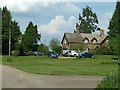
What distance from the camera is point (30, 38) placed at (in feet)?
348

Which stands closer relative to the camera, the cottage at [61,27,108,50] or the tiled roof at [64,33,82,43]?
the tiled roof at [64,33,82,43]

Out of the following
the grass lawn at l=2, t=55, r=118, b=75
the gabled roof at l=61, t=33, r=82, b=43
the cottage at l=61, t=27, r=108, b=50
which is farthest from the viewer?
the cottage at l=61, t=27, r=108, b=50

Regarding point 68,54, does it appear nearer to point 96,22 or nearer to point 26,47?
point 26,47

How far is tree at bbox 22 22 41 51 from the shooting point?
102m

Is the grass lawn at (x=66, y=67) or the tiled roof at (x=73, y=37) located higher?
the tiled roof at (x=73, y=37)

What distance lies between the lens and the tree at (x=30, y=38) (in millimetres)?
101581

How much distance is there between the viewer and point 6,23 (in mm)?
87375

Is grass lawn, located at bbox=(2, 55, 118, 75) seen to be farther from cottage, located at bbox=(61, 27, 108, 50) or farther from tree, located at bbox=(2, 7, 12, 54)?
cottage, located at bbox=(61, 27, 108, 50)

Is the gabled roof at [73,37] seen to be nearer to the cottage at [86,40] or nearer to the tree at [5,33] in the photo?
the cottage at [86,40]

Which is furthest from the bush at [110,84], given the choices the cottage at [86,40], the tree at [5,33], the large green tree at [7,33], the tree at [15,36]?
the cottage at [86,40]

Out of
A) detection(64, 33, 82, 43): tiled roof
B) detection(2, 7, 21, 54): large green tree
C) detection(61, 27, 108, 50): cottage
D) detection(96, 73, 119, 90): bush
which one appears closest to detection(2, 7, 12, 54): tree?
detection(2, 7, 21, 54): large green tree

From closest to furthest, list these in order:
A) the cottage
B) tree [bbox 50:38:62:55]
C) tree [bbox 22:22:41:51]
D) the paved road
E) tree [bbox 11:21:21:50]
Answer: the paved road, tree [bbox 11:21:21:50], tree [bbox 50:38:62:55], tree [bbox 22:22:41:51], the cottage

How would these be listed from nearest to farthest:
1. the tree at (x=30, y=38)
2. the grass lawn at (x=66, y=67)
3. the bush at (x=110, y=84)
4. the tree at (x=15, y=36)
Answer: the bush at (x=110, y=84), the grass lawn at (x=66, y=67), the tree at (x=15, y=36), the tree at (x=30, y=38)

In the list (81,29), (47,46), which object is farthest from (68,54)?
(81,29)
